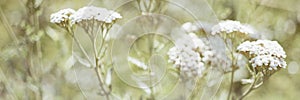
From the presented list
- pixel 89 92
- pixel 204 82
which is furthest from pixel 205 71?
pixel 89 92

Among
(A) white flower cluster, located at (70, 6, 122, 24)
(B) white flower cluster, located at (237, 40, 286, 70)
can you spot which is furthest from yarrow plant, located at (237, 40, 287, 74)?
(A) white flower cluster, located at (70, 6, 122, 24)

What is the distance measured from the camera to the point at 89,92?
3.29ft

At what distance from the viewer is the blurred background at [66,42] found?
0.98 metres

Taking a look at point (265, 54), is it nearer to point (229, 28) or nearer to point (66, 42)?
point (229, 28)

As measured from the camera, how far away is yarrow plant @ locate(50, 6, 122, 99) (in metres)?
0.88

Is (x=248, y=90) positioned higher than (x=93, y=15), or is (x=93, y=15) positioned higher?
(x=93, y=15)

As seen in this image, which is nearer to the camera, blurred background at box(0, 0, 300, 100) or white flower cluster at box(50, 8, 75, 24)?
white flower cluster at box(50, 8, 75, 24)

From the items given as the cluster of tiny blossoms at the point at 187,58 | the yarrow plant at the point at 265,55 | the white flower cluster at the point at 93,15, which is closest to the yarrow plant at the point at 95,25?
the white flower cluster at the point at 93,15

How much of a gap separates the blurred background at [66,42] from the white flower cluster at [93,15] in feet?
0.27

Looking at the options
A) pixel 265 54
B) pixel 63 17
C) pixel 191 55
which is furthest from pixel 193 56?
pixel 63 17

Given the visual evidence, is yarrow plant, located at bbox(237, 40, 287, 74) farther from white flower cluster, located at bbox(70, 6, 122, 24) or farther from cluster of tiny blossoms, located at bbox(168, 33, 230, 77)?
white flower cluster, located at bbox(70, 6, 122, 24)

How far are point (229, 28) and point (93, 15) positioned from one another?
29 centimetres

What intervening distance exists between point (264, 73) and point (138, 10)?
0.31 m

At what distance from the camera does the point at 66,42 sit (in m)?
1.01
